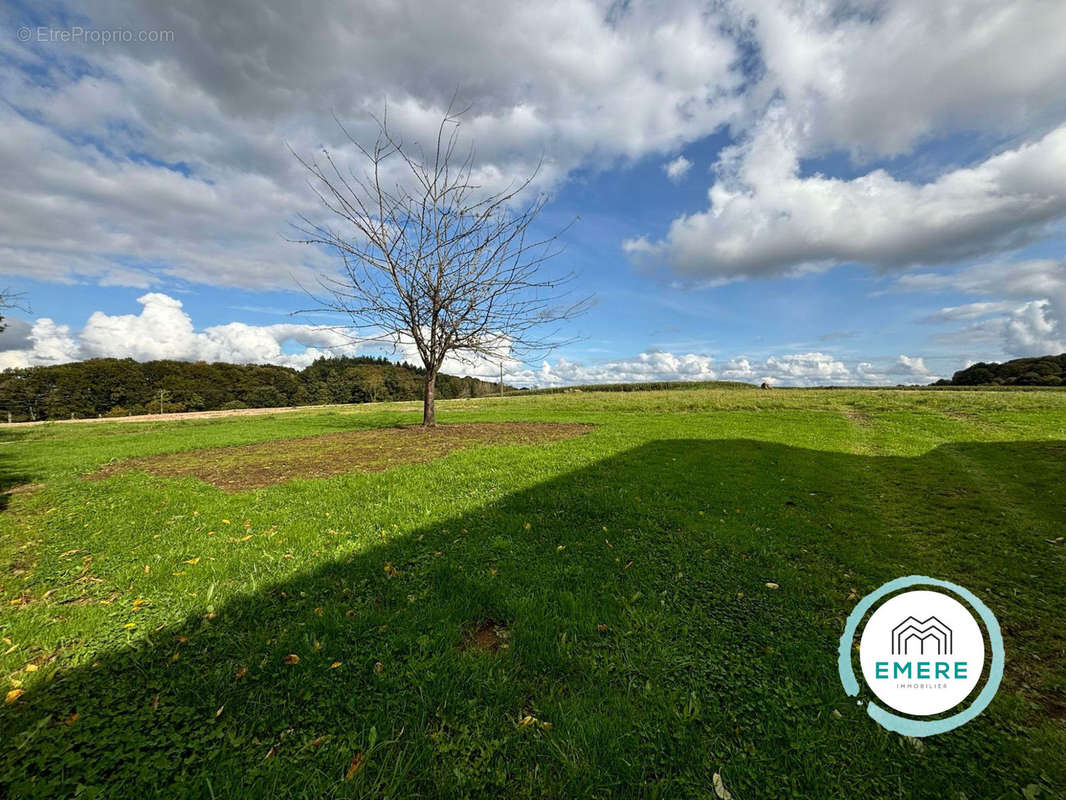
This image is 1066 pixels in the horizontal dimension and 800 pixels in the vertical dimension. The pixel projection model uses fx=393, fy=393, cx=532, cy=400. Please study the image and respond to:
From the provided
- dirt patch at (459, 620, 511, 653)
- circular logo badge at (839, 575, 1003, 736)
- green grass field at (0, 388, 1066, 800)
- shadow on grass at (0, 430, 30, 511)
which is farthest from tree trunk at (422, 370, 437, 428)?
circular logo badge at (839, 575, 1003, 736)

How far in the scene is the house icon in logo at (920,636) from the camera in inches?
124

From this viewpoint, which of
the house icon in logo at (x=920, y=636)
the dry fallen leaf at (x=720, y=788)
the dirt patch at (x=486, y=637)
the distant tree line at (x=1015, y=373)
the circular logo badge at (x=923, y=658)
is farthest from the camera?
the distant tree line at (x=1015, y=373)

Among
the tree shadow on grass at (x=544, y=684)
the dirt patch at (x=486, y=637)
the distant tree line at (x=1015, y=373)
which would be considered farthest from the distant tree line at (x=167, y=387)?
the distant tree line at (x=1015, y=373)

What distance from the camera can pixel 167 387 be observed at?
62.4 m

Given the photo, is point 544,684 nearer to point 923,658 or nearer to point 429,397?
point 923,658

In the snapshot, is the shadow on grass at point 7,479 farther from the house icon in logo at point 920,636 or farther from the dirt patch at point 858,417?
the dirt patch at point 858,417

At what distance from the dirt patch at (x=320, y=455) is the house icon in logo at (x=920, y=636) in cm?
883

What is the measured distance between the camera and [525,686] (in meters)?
2.85

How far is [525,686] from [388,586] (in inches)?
76.0

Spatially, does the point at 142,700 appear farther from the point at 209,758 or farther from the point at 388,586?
the point at 388,586

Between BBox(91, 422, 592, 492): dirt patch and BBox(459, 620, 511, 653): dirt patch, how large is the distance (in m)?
6.39

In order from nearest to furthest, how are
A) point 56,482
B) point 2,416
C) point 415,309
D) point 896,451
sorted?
point 56,482 < point 896,451 < point 415,309 < point 2,416

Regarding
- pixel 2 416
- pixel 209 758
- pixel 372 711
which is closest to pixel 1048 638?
pixel 372 711

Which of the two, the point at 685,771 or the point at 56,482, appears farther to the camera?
the point at 56,482
